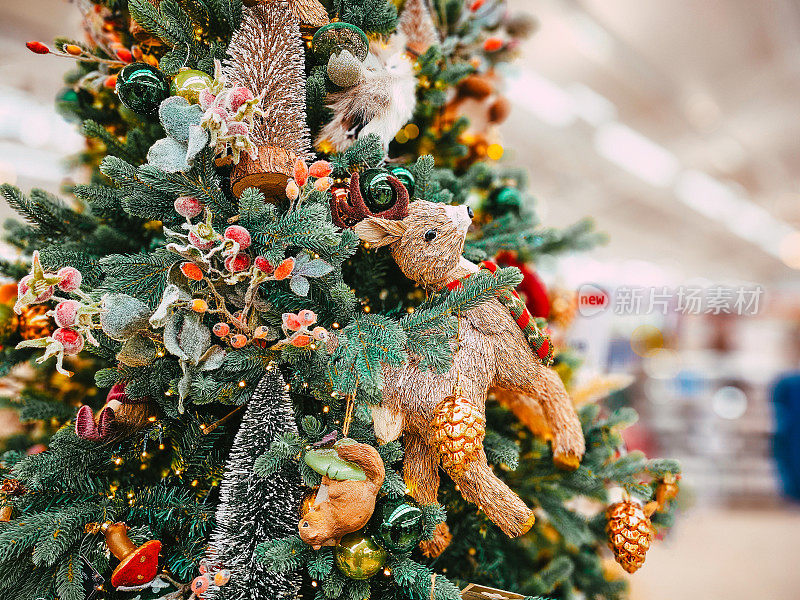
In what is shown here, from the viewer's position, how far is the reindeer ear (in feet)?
1.91

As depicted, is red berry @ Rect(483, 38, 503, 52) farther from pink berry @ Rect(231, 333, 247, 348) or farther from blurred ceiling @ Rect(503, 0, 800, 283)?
blurred ceiling @ Rect(503, 0, 800, 283)

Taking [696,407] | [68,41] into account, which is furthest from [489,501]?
[696,407]

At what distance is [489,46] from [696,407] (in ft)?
12.5

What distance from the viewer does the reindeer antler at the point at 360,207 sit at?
595 mm

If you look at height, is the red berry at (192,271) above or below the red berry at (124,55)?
below

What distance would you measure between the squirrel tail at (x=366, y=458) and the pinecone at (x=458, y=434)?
0.07 m

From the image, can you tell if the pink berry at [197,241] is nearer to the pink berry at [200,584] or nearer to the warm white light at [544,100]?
the pink berry at [200,584]

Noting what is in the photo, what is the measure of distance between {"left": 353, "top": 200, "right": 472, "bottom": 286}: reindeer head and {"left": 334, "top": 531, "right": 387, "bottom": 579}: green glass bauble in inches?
12.7

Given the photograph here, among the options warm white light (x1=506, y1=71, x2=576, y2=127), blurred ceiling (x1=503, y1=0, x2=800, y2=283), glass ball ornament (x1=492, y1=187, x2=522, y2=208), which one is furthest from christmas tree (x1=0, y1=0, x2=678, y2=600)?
warm white light (x1=506, y1=71, x2=576, y2=127)

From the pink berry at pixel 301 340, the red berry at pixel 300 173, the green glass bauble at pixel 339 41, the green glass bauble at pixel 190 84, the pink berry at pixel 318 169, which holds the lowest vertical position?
the pink berry at pixel 301 340

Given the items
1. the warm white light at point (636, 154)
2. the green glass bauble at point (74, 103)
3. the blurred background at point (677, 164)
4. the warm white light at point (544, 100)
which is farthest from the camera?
the warm white light at point (636, 154)

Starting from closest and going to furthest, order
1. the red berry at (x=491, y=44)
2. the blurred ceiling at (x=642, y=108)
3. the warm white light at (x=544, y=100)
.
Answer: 1. the red berry at (x=491, y=44)
2. the blurred ceiling at (x=642, y=108)
3. the warm white light at (x=544, y=100)

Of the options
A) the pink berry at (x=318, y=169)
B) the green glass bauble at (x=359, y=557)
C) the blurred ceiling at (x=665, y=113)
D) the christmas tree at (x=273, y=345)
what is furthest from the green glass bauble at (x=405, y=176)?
the blurred ceiling at (x=665, y=113)

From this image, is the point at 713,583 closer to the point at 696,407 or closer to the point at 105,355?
the point at 696,407
